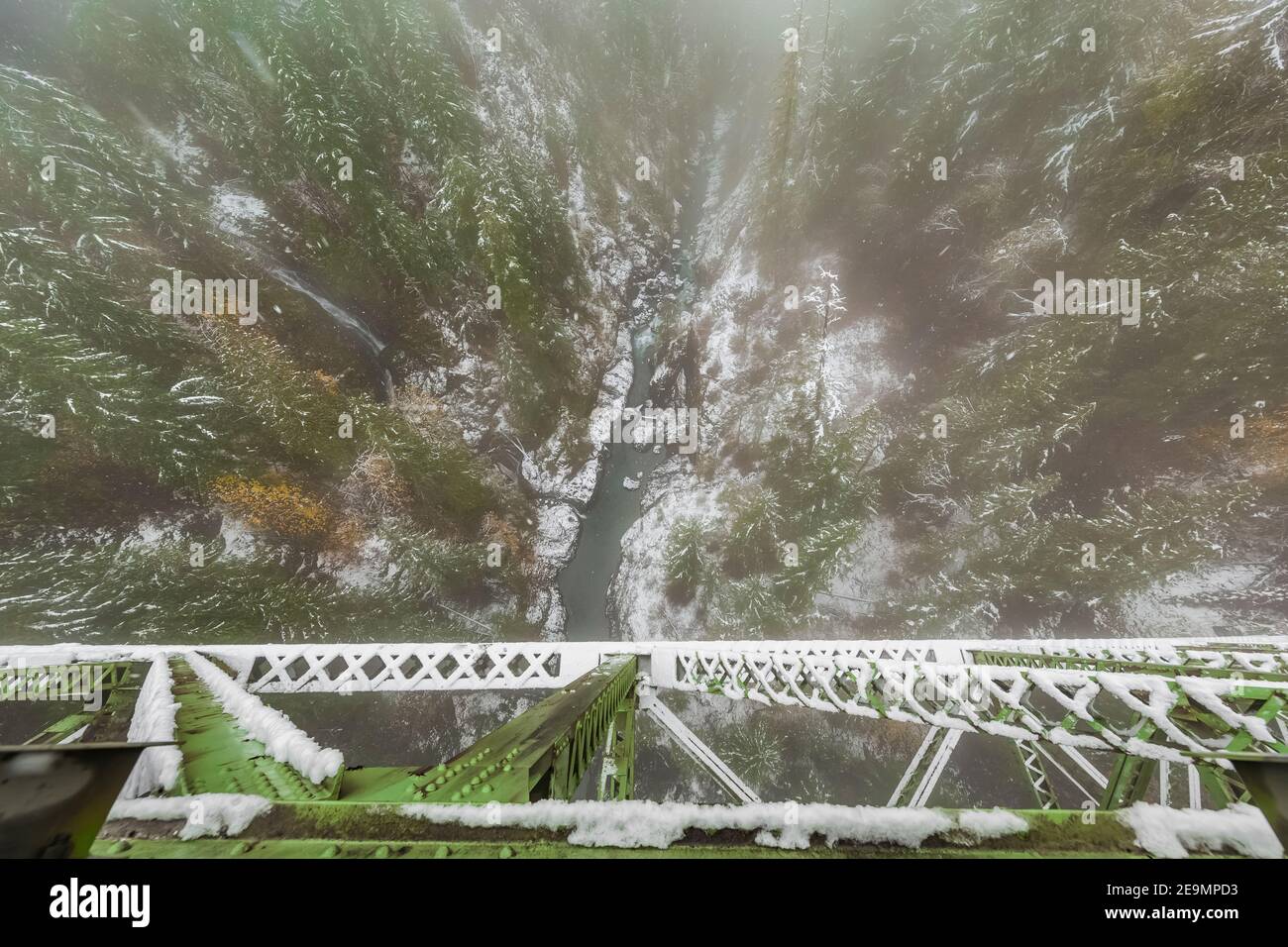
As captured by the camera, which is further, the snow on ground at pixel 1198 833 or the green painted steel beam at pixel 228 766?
the green painted steel beam at pixel 228 766

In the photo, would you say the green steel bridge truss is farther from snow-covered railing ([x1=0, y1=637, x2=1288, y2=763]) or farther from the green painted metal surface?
the green painted metal surface

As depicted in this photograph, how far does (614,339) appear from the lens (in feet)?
41.8

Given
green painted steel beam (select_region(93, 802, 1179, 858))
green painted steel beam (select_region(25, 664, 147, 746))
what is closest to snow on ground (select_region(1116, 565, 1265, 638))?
green painted steel beam (select_region(93, 802, 1179, 858))

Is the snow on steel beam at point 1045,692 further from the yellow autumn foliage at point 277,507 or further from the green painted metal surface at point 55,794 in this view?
the yellow autumn foliage at point 277,507

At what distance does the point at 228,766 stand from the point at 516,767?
135cm

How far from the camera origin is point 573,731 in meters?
2.57

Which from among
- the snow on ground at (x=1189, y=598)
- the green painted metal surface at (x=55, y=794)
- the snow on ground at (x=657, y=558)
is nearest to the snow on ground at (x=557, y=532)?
the snow on ground at (x=657, y=558)

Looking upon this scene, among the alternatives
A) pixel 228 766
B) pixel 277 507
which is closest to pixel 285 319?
pixel 277 507

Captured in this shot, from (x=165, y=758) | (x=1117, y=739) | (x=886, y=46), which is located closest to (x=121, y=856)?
(x=165, y=758)

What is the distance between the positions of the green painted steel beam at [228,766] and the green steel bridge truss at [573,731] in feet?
0.03

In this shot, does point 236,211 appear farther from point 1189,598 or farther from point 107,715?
point 1189,598

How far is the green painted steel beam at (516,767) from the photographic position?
5.02ft

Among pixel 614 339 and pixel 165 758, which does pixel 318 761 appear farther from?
pixel 614 339
